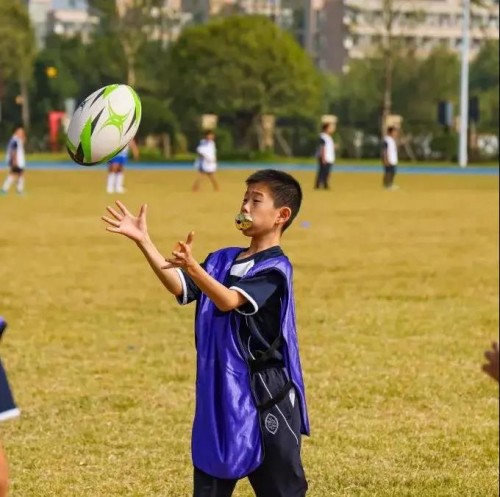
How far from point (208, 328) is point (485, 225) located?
18.6 m

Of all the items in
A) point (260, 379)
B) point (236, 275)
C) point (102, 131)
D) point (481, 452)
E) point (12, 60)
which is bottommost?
point (481, 452)

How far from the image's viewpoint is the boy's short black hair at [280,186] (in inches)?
190

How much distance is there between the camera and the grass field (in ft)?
22.1

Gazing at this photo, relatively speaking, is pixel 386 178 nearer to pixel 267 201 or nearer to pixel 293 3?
pixel 267 201

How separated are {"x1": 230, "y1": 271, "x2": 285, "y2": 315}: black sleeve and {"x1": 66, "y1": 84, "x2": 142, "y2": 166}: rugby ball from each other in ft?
4.72

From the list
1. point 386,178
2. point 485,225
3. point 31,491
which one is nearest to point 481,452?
point 31,491

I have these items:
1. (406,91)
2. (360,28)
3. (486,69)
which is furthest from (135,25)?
(360,28)

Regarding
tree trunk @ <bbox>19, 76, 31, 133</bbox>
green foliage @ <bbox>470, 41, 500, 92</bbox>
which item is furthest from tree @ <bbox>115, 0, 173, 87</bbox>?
green foliage @ <bbox>470, 41, 500, 92</bbox>

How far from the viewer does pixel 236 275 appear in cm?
481

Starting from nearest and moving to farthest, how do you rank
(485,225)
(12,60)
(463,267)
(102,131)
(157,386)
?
(102,131) → (157,386) → (463,267) → (485,225) → (12,60)

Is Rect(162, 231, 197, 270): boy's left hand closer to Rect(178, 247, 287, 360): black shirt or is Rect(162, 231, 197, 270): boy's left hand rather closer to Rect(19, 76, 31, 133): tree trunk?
Rect(178, 247, 287, 360): black shirt

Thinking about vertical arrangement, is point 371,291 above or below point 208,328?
below

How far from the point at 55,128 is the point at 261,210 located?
2965 inches

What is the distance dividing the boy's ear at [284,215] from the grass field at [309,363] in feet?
6.59
